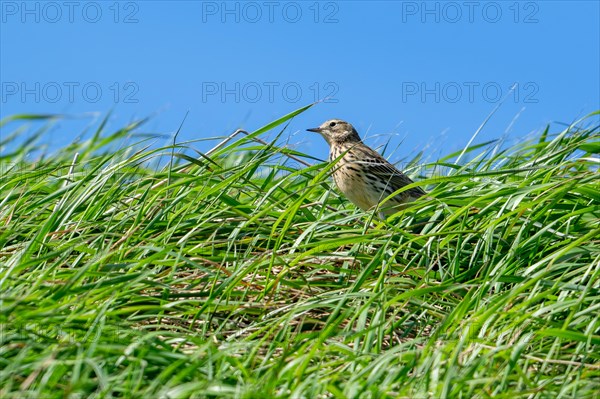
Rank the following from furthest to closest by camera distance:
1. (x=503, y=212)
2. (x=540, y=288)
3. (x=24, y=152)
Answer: (x=24, y=152) < (x=503, y=212) < (x=540, y=288)

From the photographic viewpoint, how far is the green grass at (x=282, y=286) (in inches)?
186

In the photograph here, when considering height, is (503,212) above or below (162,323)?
above

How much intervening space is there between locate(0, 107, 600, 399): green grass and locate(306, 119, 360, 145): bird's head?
1185mm

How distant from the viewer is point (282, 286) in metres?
6.07

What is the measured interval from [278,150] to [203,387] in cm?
294

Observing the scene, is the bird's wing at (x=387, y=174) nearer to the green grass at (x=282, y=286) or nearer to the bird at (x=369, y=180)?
the bird at (x=369, y=180)

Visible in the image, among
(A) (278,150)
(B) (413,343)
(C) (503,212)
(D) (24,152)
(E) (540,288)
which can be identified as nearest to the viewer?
(B) (413,343)

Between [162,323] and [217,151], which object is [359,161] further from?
[162,323]

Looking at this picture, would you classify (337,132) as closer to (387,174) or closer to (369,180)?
(387,174)

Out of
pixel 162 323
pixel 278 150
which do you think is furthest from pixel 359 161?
pixel 162 323

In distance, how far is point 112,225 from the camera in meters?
6.75

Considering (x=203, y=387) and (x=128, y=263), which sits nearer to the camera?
(x=203, y=387)

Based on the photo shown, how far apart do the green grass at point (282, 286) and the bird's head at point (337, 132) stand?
46.6 inches

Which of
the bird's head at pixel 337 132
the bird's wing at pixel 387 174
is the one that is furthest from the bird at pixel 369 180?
the bird's head at pixel 337 132
